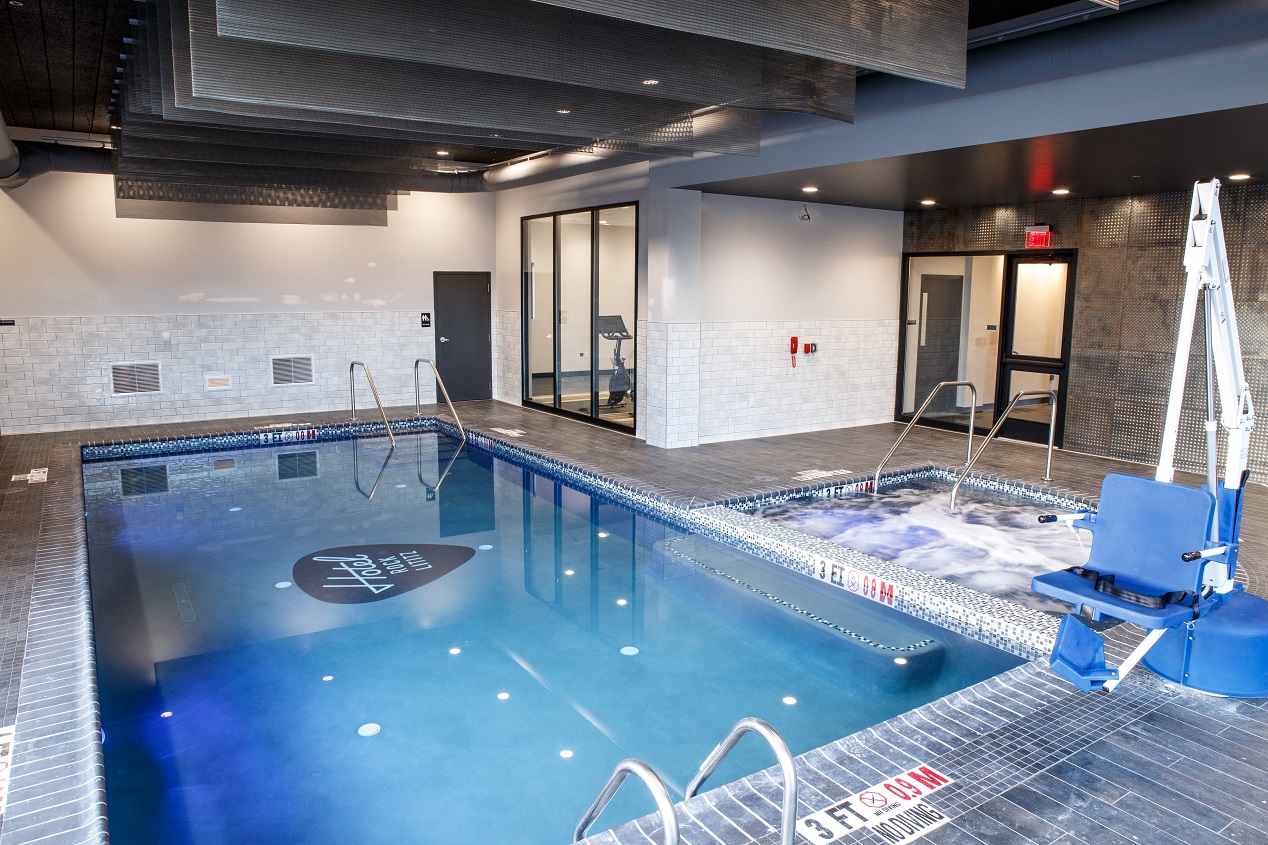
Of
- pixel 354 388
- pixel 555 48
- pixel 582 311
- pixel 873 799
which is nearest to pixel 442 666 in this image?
pixel 873 799

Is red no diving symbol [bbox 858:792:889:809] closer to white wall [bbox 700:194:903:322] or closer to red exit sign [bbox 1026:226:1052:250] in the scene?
white wall [bbox 700:194:903:322]

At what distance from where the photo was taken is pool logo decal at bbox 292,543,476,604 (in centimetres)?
504

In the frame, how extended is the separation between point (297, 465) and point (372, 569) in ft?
10.7

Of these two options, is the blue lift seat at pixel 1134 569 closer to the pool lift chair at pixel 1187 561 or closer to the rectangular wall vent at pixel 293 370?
the pool lift chair at pixel 1187 561

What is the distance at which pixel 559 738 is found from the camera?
11.4 feet

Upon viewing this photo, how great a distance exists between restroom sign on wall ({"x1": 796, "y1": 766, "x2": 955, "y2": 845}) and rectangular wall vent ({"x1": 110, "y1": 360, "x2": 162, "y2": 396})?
29.5ft

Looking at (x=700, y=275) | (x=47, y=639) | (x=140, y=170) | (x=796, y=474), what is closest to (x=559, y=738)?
(x=47, y=639)

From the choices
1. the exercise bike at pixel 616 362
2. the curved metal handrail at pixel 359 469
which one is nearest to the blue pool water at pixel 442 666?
the curved metal handrail at pixel 359 469

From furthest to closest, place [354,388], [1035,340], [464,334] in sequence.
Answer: [464,334] → [354,388] → [1035,340]

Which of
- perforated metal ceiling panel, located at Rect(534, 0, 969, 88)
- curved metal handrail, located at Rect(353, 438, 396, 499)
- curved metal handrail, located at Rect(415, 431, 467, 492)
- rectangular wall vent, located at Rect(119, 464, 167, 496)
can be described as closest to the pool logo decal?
curved metal handrail, located at Rect(353, 438, 396, 499)

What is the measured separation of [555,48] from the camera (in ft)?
13.1

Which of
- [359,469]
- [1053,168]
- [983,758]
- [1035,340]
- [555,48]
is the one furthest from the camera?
[1035,340]

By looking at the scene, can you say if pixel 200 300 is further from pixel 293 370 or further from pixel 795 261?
pixel 795 261

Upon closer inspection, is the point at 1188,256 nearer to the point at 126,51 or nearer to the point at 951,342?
the point at 126,51
